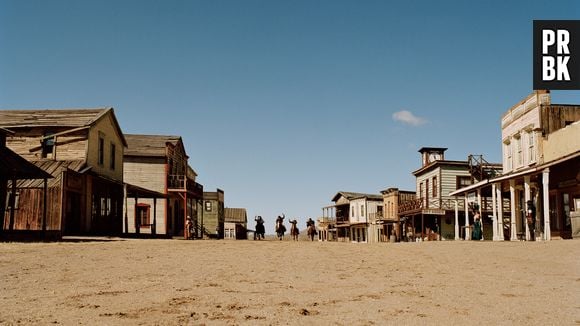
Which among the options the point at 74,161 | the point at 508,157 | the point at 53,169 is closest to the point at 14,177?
the point at 53,169

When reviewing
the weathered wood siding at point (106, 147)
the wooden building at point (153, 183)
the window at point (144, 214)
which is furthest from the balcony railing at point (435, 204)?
the weathered wood siding at point (106, 147)

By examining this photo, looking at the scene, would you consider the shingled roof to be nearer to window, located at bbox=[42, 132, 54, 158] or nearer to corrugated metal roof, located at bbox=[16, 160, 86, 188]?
window, located at bbox=[42, 132, 54, 158]

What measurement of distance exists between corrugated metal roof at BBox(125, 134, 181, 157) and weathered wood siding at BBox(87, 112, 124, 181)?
443 cm

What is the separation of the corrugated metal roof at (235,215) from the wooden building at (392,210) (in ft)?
77.7

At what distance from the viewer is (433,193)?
1781 inches

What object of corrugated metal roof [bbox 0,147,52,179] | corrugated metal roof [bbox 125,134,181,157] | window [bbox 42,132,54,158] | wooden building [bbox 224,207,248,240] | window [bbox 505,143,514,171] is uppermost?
corrugated metal roof [bbox 125,134,181,157]

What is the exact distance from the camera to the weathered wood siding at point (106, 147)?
97.1 feet

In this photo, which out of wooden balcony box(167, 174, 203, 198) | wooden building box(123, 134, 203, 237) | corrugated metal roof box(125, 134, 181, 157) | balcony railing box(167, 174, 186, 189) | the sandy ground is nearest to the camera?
the sandy ground

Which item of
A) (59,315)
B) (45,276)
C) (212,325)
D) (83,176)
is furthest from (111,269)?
(83,176)

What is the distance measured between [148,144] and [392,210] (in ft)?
81.8

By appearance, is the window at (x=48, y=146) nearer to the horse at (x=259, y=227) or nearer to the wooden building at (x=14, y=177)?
the wooden building at (x=14, y=177)

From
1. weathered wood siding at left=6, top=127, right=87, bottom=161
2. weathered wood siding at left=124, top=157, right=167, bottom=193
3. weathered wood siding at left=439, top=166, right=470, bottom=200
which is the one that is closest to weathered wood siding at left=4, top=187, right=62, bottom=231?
weathered wood siding at left=6, top=127, right=87, bottom=161

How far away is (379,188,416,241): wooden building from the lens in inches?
2000

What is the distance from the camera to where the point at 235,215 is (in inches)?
2913
